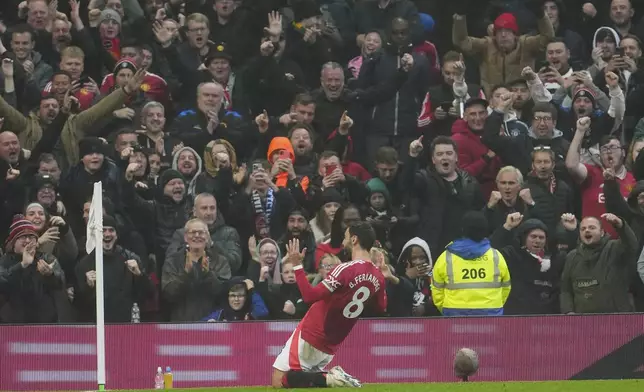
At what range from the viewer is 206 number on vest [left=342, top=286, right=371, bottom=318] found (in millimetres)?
14031

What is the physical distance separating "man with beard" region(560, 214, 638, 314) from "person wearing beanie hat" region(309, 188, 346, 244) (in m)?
2.75

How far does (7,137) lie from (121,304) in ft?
9.24

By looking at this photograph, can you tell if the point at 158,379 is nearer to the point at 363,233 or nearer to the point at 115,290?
the point at 115,290

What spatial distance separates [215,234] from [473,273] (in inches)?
126

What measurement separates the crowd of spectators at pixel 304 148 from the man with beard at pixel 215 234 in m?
0.03

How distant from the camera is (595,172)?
1930cm

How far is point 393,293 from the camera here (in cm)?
1686

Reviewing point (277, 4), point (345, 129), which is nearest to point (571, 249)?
point (345, 129)

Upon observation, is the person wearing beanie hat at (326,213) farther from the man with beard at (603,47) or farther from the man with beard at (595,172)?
the man with beard at (603,47)

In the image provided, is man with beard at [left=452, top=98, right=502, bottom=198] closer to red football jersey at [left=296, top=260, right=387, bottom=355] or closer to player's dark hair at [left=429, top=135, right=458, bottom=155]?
player's dark hair at [left=429, top=135, right=458, bottom=155]

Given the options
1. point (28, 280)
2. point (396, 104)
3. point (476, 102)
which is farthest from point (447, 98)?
point (28, 280)

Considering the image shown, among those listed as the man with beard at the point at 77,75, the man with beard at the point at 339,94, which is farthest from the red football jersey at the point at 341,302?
the man with beard at the point at 77,75

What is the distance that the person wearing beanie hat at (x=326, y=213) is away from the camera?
59.4 ft

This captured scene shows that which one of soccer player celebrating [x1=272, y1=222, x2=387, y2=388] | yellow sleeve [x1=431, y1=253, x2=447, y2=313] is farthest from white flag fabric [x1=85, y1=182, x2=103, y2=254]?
yellow sleeve [x1=431, y1=253, x2=447, y2=313]
